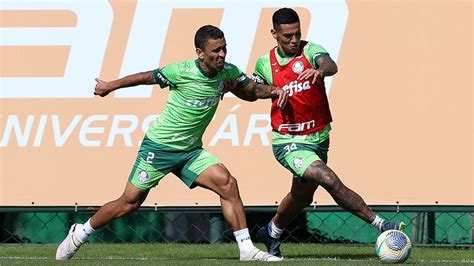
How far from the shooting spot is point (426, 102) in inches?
476

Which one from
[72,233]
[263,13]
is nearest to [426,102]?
[263,13]

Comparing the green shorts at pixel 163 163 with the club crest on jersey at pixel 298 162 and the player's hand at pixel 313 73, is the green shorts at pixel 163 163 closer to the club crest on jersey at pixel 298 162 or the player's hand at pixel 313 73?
the club crest on jersey at pixel 298 162

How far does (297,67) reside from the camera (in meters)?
10.5

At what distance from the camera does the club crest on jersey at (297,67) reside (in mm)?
10445

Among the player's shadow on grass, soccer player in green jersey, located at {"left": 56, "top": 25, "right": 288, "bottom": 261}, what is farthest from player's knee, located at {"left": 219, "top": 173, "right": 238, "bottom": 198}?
the player's shadow on grass

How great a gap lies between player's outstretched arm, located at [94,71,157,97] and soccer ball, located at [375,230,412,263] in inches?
87.6

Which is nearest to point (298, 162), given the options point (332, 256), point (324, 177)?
point (324, 177)

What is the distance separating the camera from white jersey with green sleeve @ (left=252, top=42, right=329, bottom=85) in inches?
411

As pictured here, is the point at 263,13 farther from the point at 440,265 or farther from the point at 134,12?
the point at 440,265

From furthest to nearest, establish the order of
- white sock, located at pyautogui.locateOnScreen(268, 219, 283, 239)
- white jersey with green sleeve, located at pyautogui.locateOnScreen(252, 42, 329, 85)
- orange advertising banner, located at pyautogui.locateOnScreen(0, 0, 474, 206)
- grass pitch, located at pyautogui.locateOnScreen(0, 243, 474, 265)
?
orange advertising banner, located at pyautogui.locateOnScreen(0, 0, 474, 206) → white sock, located at pyautogui.locateOnScreen(268, 219, 283, 239) → white jersey with green sleeve, located at pyautogui.locateOnScreen(252, 42, 329, 85) → grass pitch, located at pyautogui.locateOnScreen(0, 243, 474, 265)

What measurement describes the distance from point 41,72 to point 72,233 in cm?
248

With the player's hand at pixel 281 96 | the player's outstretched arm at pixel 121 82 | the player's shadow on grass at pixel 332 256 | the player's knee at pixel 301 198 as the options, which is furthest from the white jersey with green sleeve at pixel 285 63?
the player's shadow on grass at pixel 332 256

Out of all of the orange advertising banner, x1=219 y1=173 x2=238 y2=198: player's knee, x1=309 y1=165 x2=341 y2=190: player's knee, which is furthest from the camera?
the orange advertising banner

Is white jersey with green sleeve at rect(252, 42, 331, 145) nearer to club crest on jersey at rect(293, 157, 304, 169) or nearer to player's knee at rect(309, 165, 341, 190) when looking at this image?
club crest on jersey at rect(293, 157, 304, 169)
